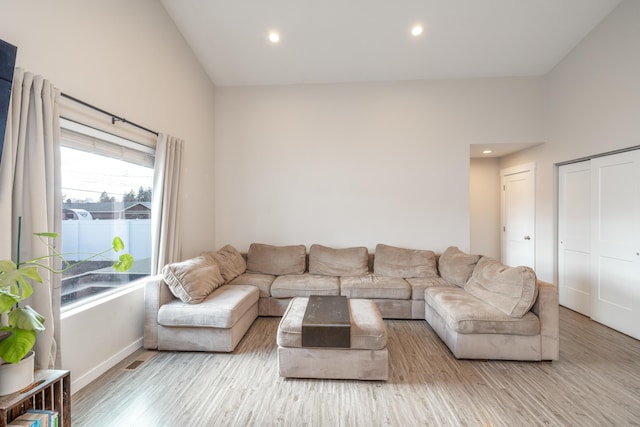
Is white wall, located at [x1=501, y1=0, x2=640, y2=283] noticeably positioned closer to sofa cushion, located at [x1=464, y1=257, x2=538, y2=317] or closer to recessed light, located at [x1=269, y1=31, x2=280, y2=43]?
sofa cushion, located at [x1=464, y1=257, x2=538, y2=317]

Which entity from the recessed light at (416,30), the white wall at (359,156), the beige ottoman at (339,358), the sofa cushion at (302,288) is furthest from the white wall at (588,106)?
the beige ottoman at (339,358)

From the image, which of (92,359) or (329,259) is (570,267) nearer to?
(329,259)

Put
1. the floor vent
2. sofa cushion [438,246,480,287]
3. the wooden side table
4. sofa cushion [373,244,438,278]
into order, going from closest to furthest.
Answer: the wooden side table → the floor vent → sofa cushion [438,246,480,287] → sofa cushion [373,244,438,278]

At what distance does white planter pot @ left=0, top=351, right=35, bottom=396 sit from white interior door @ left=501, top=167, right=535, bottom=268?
557cm

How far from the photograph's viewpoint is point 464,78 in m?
4.13

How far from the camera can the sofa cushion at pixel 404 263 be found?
150 inches

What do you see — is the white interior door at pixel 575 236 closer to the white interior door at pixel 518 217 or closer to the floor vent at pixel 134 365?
the white interior door at pixel 518 217

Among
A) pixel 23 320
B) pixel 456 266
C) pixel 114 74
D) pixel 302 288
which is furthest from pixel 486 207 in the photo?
pixel 23 320

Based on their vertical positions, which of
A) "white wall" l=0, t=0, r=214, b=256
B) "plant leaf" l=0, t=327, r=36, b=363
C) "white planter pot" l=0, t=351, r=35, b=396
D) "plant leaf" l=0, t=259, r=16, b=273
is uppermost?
"white wall" l=0, t=0, r=214, b=256

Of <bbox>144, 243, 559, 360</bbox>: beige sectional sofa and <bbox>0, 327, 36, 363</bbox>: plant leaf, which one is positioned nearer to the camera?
<bbox>0, 327, 36, 363</bbox>: plant leaf

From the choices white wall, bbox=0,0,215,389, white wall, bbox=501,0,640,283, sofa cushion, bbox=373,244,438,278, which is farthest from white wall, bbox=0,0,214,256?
white wall, bbox=501,0,640,283

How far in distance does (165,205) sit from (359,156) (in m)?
2.72

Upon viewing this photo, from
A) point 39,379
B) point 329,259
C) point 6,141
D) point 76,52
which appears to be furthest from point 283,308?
point 76,52

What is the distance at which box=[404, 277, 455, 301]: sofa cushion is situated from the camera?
3424mm
